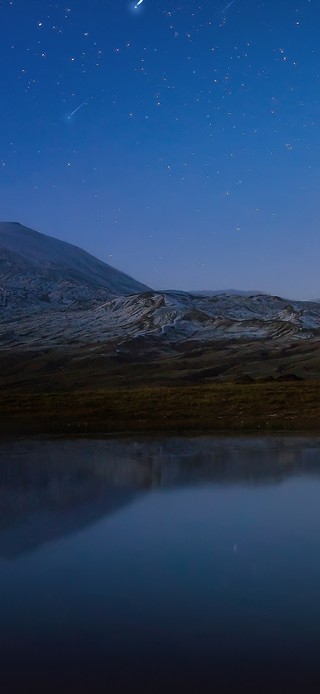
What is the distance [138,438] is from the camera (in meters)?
31.1

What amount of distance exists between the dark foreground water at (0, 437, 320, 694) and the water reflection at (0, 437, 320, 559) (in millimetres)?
90

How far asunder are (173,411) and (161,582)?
30.0 metres

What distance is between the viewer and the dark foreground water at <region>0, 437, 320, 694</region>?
773 cm

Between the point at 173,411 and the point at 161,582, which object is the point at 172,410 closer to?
the point at 173,411

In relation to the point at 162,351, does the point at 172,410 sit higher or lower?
lower

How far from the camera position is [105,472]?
2123 cm

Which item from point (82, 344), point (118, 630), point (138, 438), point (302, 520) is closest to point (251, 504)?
point (302, 520)

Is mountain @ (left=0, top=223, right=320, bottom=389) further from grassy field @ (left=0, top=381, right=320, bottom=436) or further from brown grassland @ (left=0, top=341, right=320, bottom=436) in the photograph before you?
grassy field @ (left=0, top=381, right=320, bottom=436)

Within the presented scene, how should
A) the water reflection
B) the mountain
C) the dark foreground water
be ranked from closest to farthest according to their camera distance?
the dark foreground water
the water reflection
the mountain

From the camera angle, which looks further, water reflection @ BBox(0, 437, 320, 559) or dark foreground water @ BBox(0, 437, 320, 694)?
water reflection @ BBox(0, 437, 320, 559)

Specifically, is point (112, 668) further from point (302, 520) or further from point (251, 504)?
point (251, 504)

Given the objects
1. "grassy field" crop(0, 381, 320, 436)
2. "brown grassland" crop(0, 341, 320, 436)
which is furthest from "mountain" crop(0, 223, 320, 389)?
"grassy field" crop(0, 381, 320, 436)

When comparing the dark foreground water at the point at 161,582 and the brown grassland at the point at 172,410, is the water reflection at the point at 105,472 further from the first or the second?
the brown grassland at the point at 172,410

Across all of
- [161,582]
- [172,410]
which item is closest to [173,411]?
[172,410]
